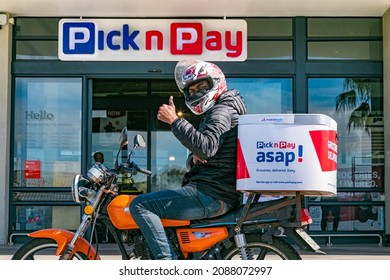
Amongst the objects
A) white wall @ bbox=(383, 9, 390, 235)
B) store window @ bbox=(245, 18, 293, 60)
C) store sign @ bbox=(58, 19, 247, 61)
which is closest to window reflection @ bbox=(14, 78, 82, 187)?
store sign @ bbox=(58, 19, 247, 61)

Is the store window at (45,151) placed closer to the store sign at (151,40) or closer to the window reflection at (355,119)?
the store sign at (151,40)

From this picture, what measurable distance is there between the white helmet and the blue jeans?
0.52 meters

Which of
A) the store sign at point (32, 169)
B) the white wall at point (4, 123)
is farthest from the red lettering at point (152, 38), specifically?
the store sign at point (32, 169)

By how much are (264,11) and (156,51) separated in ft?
6.06

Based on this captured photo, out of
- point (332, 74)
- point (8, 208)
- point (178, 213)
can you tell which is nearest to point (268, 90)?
point (332, 74)

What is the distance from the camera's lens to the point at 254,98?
383 inches

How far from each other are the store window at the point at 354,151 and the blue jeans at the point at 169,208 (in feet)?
20.8

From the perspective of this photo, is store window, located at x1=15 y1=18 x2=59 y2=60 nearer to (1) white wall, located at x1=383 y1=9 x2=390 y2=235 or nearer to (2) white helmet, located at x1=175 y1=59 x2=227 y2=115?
(1) white wall, located at x1=383 y1=9 x2=390 y2=235

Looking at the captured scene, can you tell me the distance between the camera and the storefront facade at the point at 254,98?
939 cm

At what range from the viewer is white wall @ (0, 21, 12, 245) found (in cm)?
919

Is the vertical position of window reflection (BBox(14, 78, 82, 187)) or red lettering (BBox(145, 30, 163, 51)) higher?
red lettering (BBox(145, 30, 163, 51))

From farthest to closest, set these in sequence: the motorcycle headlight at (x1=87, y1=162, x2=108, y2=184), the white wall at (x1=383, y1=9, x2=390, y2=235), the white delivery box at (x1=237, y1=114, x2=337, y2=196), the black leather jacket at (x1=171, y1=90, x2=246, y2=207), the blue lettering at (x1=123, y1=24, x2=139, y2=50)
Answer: the blue lettering at (x1=123, y1=24, x2=139, y2=50), the white wall at (x1=383, y1=9, x2=390, y2=235), the motorcycle headlight at (x1=87, y1=162, x2=108, y2=184), the black leather jacket at (x1=171, y1=90, x2=246, y2=207), the white delivery box at (x1=237, y1=114, x2=337, y2=196)
